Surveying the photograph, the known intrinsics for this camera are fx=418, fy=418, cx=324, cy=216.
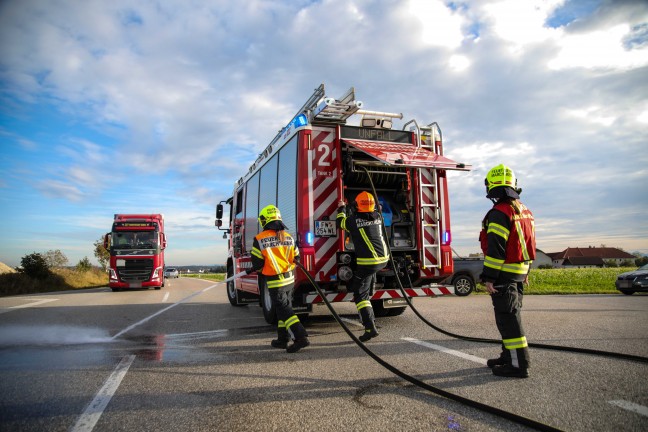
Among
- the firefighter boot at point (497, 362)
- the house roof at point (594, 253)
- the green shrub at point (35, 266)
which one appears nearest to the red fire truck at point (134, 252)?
the green shrub at point (35, 266)

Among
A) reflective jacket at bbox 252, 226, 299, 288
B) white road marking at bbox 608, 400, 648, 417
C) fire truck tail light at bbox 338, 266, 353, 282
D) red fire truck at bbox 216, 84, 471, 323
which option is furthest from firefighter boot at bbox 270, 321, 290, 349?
white road marking at bbox 608, 400, 648, 417

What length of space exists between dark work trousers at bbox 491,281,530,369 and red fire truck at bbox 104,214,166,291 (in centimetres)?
1784

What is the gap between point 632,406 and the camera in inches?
122

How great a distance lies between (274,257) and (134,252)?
15.6 m

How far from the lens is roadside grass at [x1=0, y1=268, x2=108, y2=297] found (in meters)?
21.2

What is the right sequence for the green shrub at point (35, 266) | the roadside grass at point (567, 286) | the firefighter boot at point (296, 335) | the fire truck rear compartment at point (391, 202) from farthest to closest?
the green shrub at point (35, 266), the roadside grass at point (567, 286), the fire truck rear compartment at point (391, 202), the firefighter boot at point (296, 335)

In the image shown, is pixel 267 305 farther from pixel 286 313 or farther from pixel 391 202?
pixel 391 202

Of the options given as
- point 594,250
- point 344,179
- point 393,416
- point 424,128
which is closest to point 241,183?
point 344,179

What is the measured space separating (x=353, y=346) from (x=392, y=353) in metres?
0.71

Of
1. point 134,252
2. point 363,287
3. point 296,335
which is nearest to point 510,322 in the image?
point 363,287

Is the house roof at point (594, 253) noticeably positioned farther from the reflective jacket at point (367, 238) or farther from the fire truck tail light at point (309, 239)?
the fire truck tail light at point (309, 239)

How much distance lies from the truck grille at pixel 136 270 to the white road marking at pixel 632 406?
1895cm

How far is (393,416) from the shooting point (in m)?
3.06

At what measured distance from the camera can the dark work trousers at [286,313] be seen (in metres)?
5.42
